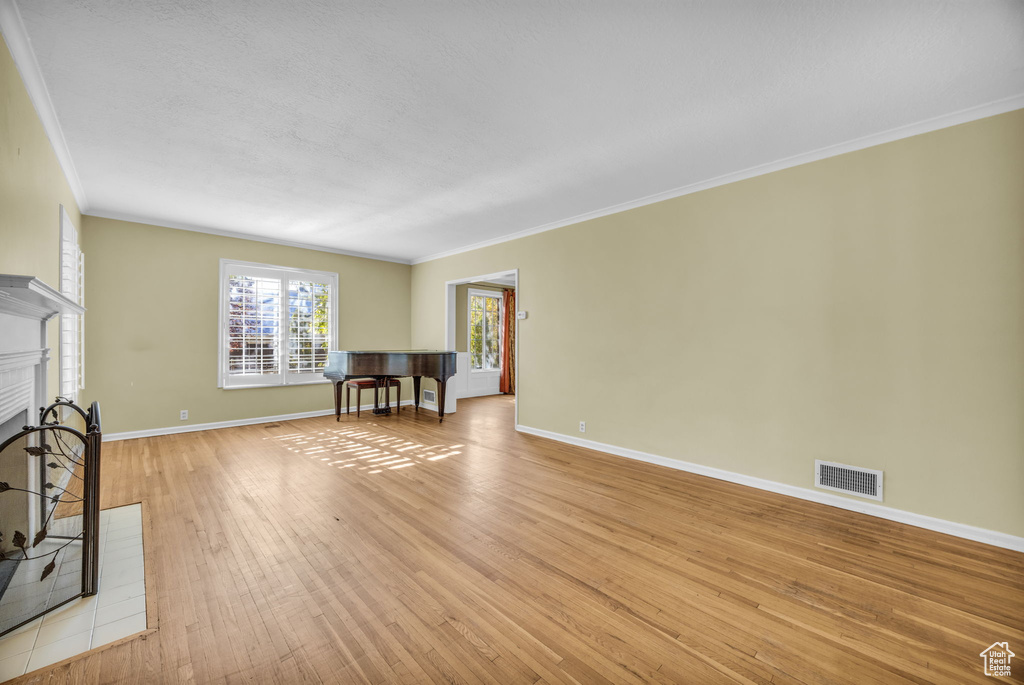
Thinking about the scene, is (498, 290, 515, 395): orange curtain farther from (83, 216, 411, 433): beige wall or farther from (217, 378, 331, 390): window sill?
(83, 216, 411, 433): beige wall

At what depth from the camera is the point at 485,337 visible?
9.37 metres

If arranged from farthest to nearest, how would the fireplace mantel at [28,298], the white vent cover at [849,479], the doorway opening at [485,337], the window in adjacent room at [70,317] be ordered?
the doorway opening at [485,337] → the window in adjacent room at [70,317] → the white vent cover at [849,479] → the fireplace mantel at [28,298]

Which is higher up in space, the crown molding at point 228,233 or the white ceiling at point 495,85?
the crown molding at point 228,233

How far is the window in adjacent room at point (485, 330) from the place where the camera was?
9133 millimetres

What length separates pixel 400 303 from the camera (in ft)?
24.8

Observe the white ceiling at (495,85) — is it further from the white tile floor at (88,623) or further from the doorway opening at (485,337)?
the doorway opening at (485,337)

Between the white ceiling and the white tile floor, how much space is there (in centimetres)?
259

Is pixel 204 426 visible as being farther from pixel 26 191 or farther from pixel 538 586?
pixel 538 586

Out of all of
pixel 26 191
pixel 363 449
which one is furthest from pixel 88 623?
pixel 363 449

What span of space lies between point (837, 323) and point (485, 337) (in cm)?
688

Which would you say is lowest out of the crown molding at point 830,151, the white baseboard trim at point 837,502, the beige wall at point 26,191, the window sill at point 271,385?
the white baseboard trim at point 837,502

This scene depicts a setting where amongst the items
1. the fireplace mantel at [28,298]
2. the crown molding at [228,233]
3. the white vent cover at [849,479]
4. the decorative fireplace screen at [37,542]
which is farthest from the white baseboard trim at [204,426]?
the white vent cover at [849,479]

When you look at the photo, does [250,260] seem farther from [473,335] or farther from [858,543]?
[858,543]

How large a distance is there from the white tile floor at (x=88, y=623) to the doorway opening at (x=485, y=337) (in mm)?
6014
